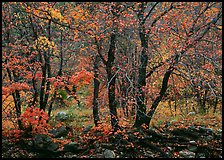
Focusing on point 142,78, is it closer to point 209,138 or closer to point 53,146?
point 209,138

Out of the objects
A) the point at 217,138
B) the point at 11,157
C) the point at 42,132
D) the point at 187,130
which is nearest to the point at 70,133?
the point at 42,132

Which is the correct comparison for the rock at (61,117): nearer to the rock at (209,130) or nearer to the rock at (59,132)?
the rock at (59,132)

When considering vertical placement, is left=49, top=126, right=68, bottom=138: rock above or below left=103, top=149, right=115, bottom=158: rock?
above

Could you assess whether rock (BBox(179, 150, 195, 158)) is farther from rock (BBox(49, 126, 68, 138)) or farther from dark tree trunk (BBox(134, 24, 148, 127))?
rock (BBox(49, 126, 68, 138))

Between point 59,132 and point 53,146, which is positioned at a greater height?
point 59,132

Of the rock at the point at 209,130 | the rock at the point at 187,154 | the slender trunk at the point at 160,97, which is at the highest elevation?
the slender trunk at the point at 160,97

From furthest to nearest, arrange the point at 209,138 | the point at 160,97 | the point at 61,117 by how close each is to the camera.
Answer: the point at 61,117
the point at 160,97
the point at 209,138

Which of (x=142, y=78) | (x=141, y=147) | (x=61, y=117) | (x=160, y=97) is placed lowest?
(x=141, y=147)

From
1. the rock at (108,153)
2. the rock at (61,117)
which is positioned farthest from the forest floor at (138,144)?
the rock at (61,117)

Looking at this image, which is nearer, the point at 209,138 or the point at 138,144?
the point at 138,144

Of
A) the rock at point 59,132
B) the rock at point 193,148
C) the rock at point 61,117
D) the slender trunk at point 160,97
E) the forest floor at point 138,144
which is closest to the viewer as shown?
the forest floor at point 138,144

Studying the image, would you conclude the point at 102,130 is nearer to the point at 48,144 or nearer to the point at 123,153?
the point at 123,153

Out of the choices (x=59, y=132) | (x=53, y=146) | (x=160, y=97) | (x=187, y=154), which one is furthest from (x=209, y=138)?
(x=59, y=132)

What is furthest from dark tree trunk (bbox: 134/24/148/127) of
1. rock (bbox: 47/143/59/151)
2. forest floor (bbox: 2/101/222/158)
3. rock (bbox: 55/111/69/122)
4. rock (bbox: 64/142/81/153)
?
rock (bbox: 55/111/69/122)
